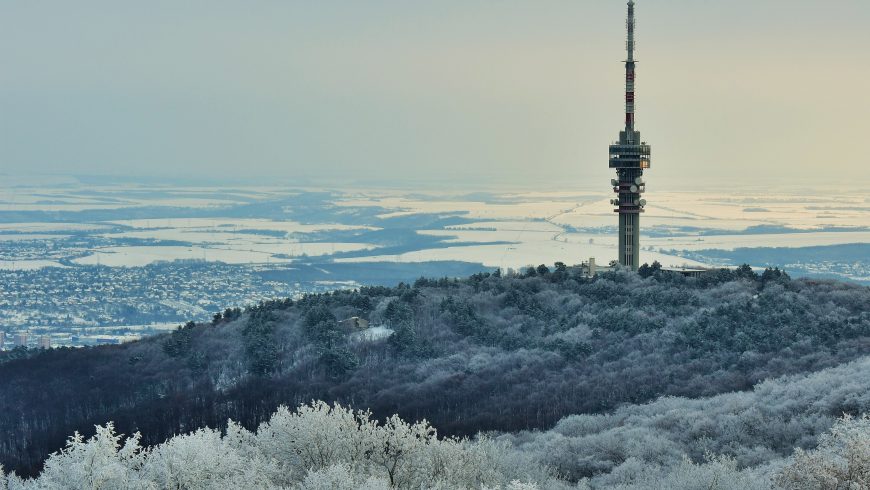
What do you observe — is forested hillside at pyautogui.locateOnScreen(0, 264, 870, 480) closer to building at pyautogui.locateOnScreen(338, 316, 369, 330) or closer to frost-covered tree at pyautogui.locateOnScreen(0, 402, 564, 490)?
building at pyautogui.locateOnScreen(338, 316, 369, 330)

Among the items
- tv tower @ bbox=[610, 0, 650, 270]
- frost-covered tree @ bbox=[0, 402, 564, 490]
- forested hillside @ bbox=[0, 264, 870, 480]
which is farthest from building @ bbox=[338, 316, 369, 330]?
frost-covered tree @ bbox=[0, 402, 564, 490]

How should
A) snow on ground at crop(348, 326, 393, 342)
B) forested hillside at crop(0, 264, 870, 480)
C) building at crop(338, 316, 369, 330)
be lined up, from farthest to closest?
building at crop(338, 316, 369, 330)
snow on ground at crop(348, 326, 393, 342)
forested hillside at crop(0, 264, 870, 480)

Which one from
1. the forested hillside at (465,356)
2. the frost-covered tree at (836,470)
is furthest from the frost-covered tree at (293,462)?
the forested hillside at (465,356)

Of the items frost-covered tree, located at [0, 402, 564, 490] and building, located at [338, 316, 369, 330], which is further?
building, located at [338, 316, 369, 330]

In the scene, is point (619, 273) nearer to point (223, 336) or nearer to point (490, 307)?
point (490, 307)

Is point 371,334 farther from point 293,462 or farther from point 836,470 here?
point 836,470

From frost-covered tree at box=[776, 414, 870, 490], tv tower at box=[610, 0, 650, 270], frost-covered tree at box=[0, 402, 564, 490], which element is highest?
tv tower at box=[610, 0, 650, 270]
